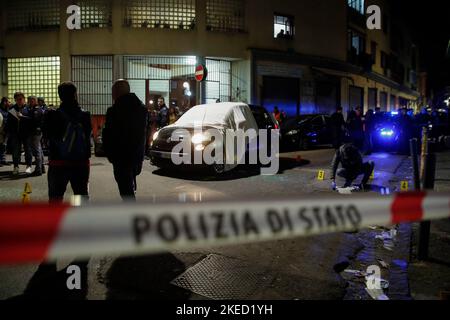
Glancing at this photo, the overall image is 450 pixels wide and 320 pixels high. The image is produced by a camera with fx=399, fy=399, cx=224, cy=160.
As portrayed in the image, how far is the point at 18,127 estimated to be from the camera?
31.1 ft

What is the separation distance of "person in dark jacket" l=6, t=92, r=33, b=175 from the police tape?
26.4 ft

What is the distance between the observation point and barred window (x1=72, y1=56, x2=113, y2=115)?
18.4m

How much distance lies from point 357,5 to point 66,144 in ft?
95.1

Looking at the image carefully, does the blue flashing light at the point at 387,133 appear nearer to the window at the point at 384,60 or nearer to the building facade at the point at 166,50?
the building facade at the point at 166,50

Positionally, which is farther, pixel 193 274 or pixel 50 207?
pixel 193 274

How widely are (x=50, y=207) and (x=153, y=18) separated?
58.3ft

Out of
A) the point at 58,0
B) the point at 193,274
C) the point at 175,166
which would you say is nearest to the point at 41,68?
the point at 58,0

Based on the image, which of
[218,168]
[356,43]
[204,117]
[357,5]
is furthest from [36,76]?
[357,5]

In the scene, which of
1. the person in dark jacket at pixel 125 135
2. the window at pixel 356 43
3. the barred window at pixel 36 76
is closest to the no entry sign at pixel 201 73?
the barred window at pixel 36 76

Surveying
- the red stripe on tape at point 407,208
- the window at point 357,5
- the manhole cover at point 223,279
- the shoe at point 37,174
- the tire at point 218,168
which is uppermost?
the window at point 357,5

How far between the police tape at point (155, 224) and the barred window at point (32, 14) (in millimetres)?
19335

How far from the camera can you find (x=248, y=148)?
1034 cm

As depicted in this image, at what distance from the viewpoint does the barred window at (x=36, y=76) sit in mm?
18859
